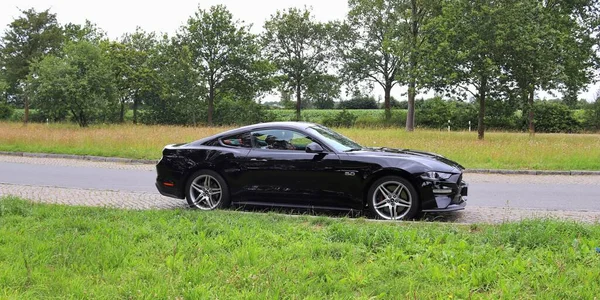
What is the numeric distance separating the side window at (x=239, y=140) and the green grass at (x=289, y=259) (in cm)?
170

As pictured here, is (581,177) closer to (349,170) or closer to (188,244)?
(349,170)

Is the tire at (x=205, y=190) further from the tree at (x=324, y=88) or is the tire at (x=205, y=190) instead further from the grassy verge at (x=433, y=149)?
the tree at (x=324, y=88)

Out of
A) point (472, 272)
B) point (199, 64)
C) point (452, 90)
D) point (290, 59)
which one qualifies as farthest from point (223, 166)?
point (290, 59)

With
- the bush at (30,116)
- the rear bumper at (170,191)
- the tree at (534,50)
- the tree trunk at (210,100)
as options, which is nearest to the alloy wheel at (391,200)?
the rear bumper at (170,191)

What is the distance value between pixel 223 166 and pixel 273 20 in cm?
4462

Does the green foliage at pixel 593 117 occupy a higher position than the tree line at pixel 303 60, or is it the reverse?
the tree line at pixel 303 60

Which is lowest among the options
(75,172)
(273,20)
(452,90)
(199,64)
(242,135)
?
(75,172)

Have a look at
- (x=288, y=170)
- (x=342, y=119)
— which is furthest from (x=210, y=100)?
(x=288, y=170)

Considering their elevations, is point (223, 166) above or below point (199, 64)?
below

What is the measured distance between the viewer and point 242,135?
7496mm

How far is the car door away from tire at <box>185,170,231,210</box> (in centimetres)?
55

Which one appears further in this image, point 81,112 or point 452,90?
Result: point 81,112

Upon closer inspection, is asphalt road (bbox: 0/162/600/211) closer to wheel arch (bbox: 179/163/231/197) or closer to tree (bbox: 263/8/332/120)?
wheel arch (bbox: 179/163/231/197)

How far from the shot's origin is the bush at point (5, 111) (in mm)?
47784
